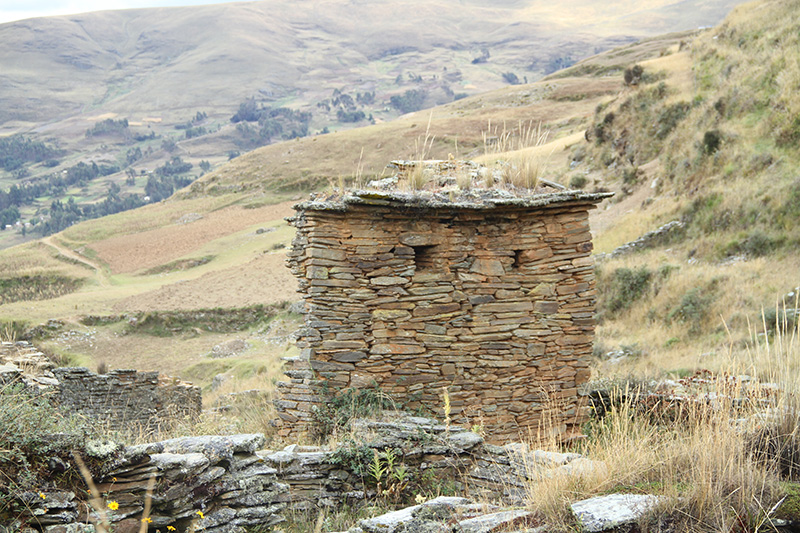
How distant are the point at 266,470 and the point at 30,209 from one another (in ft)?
465

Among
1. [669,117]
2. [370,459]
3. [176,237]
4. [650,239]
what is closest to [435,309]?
[370,459]

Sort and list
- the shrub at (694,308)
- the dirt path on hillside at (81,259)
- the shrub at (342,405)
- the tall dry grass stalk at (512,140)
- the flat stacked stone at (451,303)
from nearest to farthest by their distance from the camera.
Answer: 1. the shrub at (342,405)
2. the flat stacked stone at (451,303)
3. the tall dry grass stalk at (512,140)
4. the shrub at (694,308)
5. the dirt path on hillside at (81,259)

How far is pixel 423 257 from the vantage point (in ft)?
24.5

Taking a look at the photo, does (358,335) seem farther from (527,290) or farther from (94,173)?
(94,173)

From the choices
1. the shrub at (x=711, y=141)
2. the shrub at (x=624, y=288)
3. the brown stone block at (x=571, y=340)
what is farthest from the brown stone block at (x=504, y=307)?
the shrub at (x=711, y=141)

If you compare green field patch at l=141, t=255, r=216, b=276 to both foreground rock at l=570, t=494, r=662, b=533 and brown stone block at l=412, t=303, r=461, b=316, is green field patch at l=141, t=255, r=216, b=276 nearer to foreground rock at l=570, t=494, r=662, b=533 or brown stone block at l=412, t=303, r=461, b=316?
brown stone block at l=412, t=303, r=461, b=316

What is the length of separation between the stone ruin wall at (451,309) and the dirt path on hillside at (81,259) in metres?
32.6

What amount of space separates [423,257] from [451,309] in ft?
2.33

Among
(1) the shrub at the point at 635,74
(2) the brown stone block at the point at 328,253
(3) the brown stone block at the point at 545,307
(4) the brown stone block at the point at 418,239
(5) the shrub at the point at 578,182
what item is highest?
(1) the shrub at the point at 635,74

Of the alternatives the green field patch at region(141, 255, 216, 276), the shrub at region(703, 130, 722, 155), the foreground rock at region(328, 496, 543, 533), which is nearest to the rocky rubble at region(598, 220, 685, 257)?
the shrub at region(703, 130, 722, 155)

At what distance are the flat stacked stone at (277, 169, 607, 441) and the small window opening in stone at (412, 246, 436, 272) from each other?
0.04 feet

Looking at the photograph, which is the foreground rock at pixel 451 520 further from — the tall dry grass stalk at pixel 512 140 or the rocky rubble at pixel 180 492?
the tall dry grass stalk at pixel 512 140

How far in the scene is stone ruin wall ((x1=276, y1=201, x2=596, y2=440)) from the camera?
726 cm

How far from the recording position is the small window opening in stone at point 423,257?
7422 millimetres
